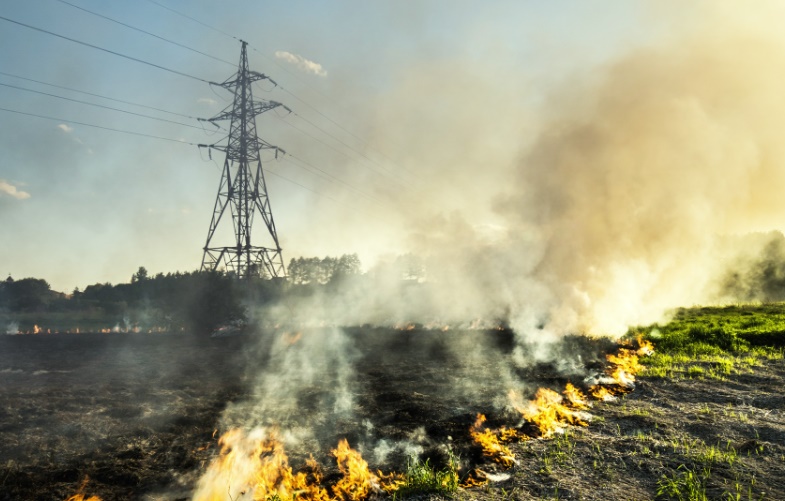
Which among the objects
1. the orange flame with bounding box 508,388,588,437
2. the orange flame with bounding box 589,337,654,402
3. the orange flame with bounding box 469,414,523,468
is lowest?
the orange flame with bounding box 469,414,523,468

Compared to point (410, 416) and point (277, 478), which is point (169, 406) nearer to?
point (277, 478)

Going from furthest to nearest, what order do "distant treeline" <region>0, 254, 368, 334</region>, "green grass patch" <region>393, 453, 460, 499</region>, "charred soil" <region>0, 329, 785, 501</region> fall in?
1. "distant treeline" <region>0, 254, 368, 334</region>
2. "charred soil" <region>0, 329, 785, 501</region>
3. "green grass patch" <region>393, 453, 460, 499</region>

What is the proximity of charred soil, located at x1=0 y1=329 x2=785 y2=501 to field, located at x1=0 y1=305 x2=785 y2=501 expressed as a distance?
53 millimetres

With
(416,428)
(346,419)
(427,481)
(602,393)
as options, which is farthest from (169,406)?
(602,393)

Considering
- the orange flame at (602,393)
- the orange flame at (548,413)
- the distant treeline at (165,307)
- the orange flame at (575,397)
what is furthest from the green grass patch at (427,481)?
the distant treeline at (165,307)

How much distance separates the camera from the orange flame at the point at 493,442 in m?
9.18

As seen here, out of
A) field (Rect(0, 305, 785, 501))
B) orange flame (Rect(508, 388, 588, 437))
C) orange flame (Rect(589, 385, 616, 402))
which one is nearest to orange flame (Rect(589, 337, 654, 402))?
orange flame (Rect(589, 385, 616, 402))

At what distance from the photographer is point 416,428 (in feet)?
37.1

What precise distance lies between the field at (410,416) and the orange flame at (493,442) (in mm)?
199

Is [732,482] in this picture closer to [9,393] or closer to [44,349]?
[9,393]

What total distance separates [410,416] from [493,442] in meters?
2.90

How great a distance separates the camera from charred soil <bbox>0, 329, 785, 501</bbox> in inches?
319

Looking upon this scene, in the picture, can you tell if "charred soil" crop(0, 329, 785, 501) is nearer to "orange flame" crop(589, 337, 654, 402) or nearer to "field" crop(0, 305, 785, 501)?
"field" crop(0, 305, 785, 501)

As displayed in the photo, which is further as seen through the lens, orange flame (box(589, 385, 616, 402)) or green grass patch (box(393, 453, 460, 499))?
orange flame (box(589, 385, 616, 402))
